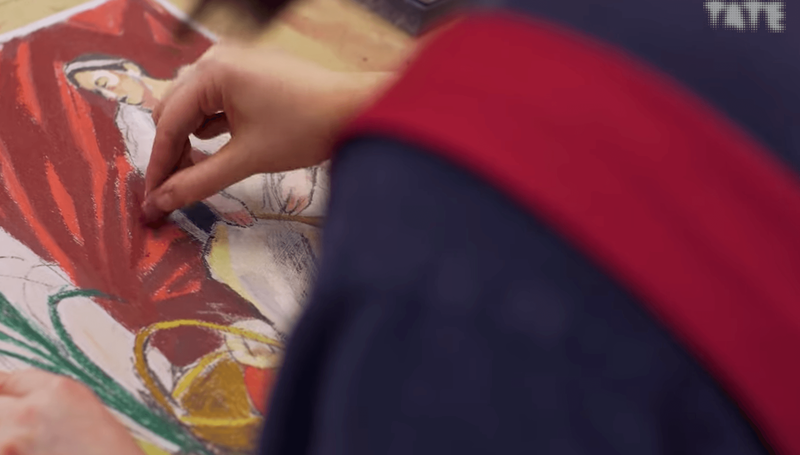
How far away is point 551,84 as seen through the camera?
0.61 feet

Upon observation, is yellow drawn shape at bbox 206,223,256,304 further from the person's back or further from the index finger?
the person's back

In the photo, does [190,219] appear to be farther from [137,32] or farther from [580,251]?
[580,251]

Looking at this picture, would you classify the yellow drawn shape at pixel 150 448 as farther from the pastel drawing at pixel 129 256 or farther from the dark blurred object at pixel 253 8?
the dark blurred object at pixel 253 8

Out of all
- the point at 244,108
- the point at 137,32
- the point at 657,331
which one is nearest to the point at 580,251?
the point at 657,331

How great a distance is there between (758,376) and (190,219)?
1.60 ft

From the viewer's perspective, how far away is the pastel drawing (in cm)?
48

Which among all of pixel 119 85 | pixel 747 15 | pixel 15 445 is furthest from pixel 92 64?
pixel 747 15

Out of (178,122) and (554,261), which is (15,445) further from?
(554,261)

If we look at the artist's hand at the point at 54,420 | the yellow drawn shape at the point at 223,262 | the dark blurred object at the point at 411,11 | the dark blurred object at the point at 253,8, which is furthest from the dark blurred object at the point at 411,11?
the artist's hand at the point at 54,420

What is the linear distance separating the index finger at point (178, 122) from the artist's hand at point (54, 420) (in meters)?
0.18

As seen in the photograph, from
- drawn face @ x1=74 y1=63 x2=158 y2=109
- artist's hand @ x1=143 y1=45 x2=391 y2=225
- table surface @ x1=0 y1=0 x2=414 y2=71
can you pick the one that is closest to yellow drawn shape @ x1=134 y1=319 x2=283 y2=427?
artist's hand @ x1=143 y1=45 x2=391 y2=225

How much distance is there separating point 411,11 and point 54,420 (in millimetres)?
615

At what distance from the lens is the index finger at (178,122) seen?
0.55m

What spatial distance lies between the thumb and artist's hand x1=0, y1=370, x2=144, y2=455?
0.52 ft
